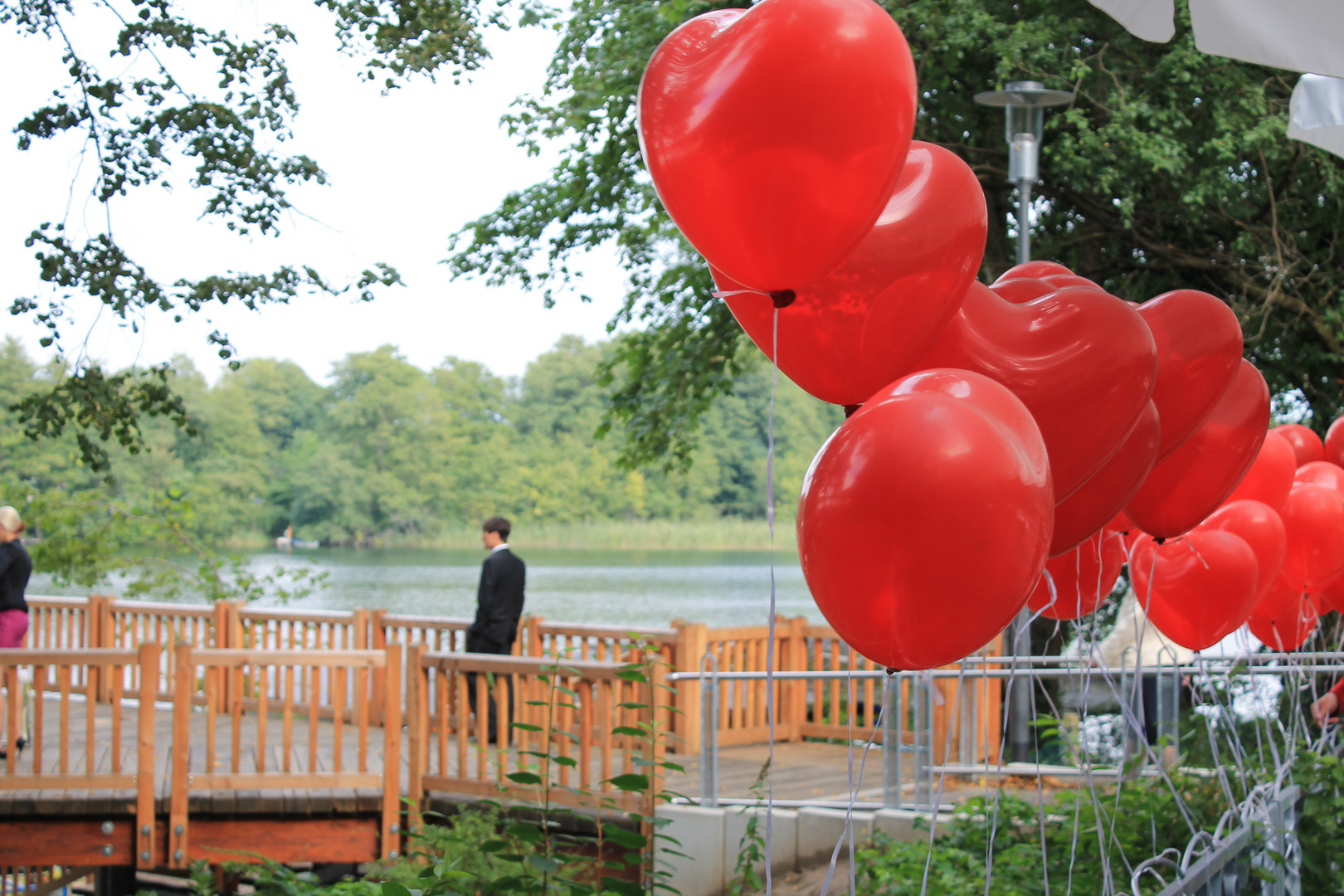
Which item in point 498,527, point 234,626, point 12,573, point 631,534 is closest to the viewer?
point 12,573

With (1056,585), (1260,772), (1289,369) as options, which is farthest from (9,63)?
(1289,369)

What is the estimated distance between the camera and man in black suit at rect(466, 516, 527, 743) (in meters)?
8.69

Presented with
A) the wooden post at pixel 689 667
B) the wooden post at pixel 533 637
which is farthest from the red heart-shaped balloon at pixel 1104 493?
the wooden post at pixel 533 637

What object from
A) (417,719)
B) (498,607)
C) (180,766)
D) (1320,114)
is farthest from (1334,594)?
(180,766)

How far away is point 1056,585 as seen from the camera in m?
3.41

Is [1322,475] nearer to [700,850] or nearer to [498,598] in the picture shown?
[700,850]

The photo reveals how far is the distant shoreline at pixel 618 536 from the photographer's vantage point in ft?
138

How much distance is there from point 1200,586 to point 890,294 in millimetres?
2181

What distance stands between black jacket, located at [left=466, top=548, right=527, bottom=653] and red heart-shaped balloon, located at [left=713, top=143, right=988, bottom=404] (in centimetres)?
680

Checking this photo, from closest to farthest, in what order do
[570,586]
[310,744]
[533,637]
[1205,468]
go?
[1205,468] → [310,744] → [533,637] → [570,586]

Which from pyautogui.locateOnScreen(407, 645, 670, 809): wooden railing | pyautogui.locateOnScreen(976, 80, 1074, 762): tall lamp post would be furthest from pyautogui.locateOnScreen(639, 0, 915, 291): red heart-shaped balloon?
pyautogui.locateOnScreen(976, 80, 1074, 762): tall lamp post

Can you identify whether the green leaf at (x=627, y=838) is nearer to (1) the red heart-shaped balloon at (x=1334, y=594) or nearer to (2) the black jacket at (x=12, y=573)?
(1) the red heart-shaped balloon at (x=1334, y=594)

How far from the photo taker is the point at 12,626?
8.08 m

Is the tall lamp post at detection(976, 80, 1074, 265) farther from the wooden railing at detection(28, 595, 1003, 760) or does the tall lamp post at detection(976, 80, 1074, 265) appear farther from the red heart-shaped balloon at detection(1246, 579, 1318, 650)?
the wooden railing at detection(28, 595, 1003, 760)
